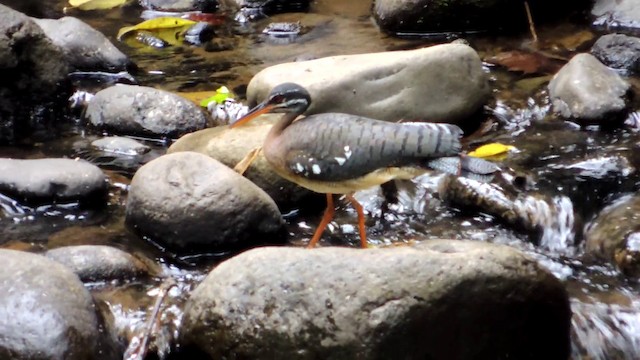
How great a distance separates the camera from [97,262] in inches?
176

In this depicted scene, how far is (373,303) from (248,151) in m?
1.95

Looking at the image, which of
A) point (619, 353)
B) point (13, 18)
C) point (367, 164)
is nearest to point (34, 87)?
point (13, 18)

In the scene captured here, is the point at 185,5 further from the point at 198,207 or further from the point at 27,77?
the point at 198,207

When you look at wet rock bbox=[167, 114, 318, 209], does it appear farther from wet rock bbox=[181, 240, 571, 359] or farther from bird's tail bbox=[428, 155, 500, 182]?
wet rock bbox=[181, 240, 571, 359]

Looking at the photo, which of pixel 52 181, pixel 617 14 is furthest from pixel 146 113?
pixel 617 14

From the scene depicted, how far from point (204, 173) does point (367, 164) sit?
3.04 feet

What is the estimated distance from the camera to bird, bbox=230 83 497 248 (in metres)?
4.39

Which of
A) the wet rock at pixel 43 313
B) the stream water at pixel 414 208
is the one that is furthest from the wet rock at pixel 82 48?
the wet rock at pixel 43 313

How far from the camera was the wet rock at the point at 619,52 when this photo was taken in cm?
704

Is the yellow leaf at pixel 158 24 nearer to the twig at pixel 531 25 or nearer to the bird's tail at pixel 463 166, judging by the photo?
the twig at pixel 531 25

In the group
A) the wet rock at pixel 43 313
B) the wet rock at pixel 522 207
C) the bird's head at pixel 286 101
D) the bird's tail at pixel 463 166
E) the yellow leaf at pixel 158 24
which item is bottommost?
the wet rock at pixel 522 207

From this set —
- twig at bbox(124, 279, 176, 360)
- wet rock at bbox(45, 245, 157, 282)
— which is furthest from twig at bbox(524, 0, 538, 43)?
twig at bbox(124, 279, 176, 360)

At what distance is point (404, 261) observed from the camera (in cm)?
366

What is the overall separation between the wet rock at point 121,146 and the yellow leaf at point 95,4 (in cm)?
352
